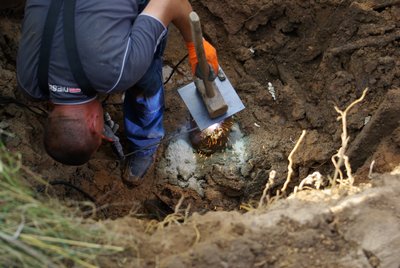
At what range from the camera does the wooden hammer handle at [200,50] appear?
8.94ft

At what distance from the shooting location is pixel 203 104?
353 cm

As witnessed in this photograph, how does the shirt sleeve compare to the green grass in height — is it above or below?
above

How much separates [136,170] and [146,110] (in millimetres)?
542

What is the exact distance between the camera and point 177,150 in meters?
3.98

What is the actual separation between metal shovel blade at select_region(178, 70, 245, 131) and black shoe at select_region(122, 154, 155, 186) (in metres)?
0.52

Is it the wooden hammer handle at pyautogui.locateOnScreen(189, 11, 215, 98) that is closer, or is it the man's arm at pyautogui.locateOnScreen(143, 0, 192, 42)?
the wooden hammer handle at pyautogui.locateOnScreen(189, 11, 215, 98)

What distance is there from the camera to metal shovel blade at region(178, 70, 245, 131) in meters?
3.49

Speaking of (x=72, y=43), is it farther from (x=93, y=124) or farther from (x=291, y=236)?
(x=291, y=236)

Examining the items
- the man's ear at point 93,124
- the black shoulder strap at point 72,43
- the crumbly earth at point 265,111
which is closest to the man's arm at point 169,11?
the black shoulder strap at point 72,43

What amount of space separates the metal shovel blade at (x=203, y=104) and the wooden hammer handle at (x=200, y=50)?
0.51 ft

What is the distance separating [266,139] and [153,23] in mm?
1485

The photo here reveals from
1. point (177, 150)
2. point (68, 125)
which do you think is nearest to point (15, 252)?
point (68, 125)

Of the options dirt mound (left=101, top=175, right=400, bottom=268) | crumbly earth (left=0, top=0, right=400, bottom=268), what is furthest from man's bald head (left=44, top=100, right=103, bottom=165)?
dirt mound (left=101, top=175, right=400, bottom=268)

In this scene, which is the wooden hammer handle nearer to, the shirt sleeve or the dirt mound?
the shirt sleeve
